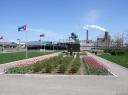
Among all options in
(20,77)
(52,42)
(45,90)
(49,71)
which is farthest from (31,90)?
(52,42)

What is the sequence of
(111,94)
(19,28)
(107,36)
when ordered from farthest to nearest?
(107,36) < (19,28) < (111,94)

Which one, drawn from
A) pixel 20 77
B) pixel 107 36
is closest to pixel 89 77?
pixel 20 77

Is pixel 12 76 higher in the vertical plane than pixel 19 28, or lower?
lower

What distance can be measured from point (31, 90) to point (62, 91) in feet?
3.87

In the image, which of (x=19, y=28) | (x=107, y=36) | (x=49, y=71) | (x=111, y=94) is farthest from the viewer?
(x=107, y=36)

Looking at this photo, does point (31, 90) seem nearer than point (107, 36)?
Yes

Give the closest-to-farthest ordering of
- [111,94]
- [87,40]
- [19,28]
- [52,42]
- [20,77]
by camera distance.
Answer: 1. [111,94]
2. [20,77]
3. [19,28]
4. [52,42]
5. [87,40]

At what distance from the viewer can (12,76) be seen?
57.2 feet

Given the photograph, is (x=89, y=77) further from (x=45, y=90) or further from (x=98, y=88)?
(x=45, y=90)

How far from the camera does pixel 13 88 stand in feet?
40.6

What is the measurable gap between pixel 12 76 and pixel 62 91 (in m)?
6.32

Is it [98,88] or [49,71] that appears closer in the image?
[98,88]

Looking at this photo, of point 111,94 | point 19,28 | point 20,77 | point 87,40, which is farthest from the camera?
point 87,40

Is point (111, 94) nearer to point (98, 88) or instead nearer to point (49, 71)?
point (98, 88)
